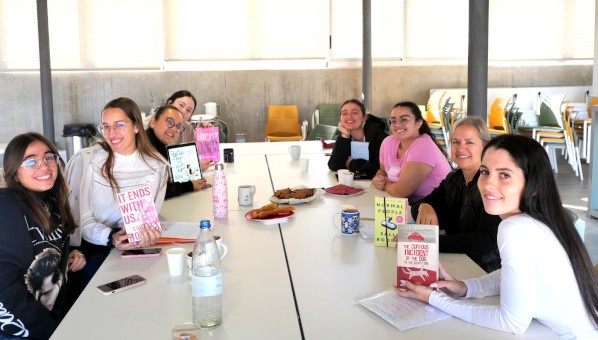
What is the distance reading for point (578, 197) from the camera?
24.5 feet

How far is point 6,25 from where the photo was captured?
34.0 ft

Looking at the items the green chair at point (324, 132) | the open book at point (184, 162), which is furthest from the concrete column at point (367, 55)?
the open book at point (184, 162)

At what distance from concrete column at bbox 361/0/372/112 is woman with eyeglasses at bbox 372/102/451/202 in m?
6.20

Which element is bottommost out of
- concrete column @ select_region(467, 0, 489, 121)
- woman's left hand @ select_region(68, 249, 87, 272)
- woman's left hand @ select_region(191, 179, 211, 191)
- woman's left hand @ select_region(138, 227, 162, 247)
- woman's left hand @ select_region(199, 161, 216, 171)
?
woman's left hand @ select_region(68, 249, 87, 272)

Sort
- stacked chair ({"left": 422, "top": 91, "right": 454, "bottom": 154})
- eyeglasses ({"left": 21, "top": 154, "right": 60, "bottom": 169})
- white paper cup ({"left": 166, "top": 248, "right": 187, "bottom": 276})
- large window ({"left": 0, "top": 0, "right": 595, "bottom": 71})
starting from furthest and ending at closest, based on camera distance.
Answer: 1. large window ({"left": 0, "top": 0, "right": 595, "bottom": 71})
2. stacked chair ({"left": 422, "top": 91, "right": 454, "bottom": 154})
3. eyeglasses ({"left": 21, "top": 154, "right": 60, "bottom": 169})
4. white paper cup ({"left": 166, "top": 248, "right": 187, "bottom": 276})

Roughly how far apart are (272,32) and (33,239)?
8.82 m

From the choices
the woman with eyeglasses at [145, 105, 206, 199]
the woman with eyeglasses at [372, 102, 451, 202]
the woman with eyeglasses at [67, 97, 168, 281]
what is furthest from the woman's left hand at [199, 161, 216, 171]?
the woman with eyeglasses at [67, 97, 168, 281]

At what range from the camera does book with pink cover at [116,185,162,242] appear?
8.80ft

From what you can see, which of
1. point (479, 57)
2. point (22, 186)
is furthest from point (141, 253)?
point (479, 57)

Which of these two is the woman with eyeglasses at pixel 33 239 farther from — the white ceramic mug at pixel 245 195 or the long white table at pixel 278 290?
the white ceramic mug at pixel 245 195

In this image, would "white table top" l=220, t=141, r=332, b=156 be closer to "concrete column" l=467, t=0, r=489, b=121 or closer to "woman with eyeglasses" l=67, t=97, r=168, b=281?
"concrete column" l=467, t=0, r=489, b=121

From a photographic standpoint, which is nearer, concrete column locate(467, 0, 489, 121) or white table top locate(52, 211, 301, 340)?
white table top locate(52, 211, 301, 340)

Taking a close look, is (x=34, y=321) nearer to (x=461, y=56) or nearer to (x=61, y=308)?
(x=61, y=308)

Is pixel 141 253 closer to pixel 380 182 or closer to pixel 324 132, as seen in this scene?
pixel 380 182
